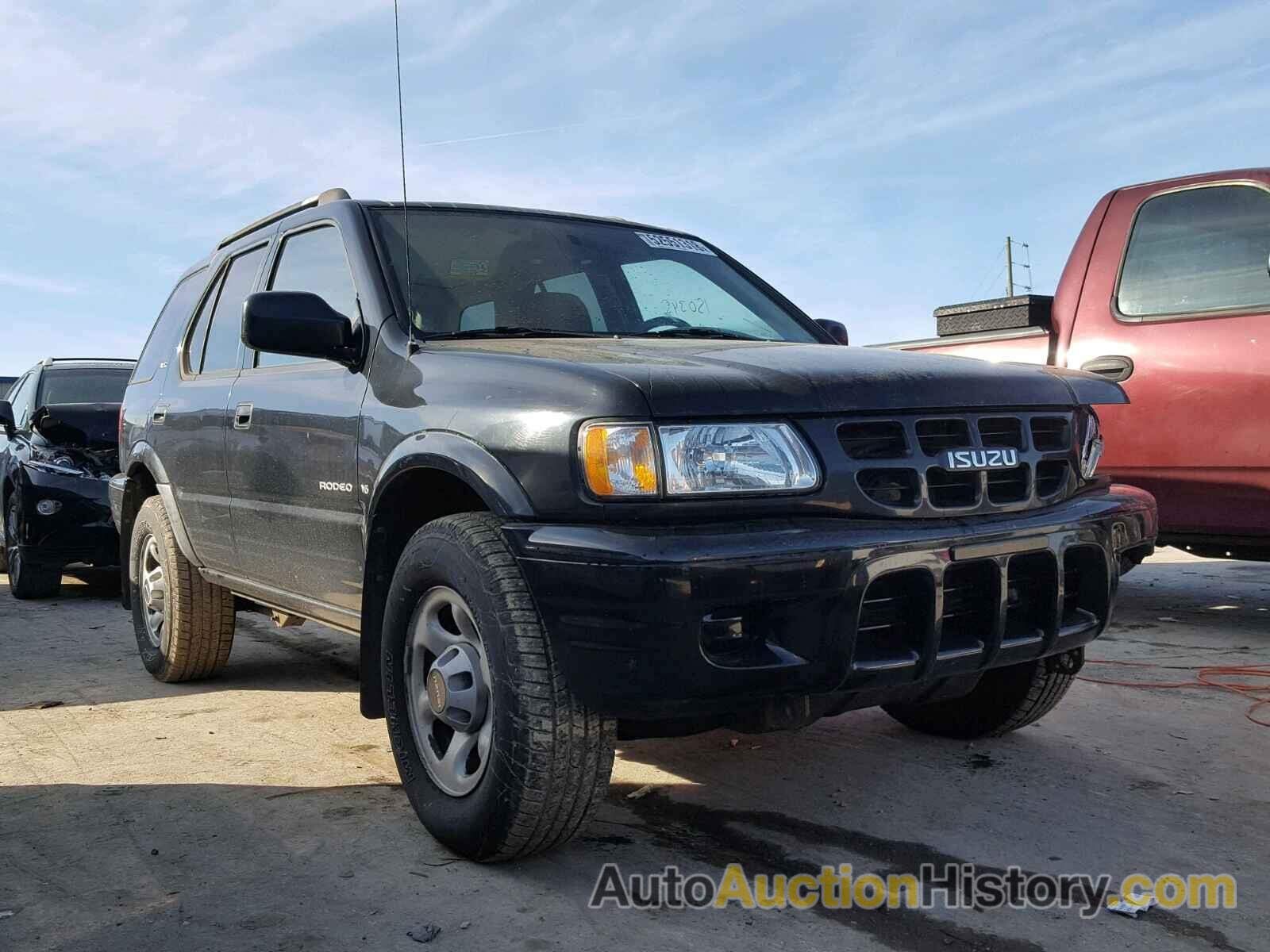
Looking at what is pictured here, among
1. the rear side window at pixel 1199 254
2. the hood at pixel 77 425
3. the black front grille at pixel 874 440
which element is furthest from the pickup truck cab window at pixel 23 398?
the black front grille at pixel 874 440

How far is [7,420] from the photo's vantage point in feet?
27.5

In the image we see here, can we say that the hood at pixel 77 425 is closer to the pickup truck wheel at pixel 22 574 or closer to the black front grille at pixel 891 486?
the pickup truck wheel at pixel 22 574

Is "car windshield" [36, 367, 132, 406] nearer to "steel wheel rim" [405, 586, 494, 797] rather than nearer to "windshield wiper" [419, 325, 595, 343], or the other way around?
"windshield wiper" [419, 325, 595, 343]

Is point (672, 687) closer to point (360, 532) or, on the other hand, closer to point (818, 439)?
point (818, 439)

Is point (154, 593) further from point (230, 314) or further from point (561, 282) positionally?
point (561, 282)

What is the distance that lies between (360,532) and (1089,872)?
6.63 ft

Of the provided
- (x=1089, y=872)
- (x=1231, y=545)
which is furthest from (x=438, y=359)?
(x=1231, y=545)

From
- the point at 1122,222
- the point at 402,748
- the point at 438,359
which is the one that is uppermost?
the point at 1122,222

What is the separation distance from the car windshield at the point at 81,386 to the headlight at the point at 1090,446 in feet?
23.9

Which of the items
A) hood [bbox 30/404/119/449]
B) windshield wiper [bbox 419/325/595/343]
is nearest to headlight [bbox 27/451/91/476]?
hood [bbox 30/404/119/449]

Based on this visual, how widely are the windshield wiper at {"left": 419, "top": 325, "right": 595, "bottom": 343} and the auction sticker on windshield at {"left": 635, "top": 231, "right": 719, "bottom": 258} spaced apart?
2.71ft

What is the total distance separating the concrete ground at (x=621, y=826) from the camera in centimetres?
253

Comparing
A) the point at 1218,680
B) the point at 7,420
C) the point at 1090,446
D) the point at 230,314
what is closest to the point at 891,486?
the point at 1090,446

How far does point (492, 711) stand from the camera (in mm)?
2697
